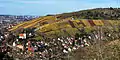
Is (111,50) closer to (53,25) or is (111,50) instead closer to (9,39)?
(9,39)

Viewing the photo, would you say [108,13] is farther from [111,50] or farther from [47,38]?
[111,50]

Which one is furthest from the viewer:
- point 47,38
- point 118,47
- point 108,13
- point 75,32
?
point 108,13

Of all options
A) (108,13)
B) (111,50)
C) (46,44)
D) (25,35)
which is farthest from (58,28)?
(111,50)

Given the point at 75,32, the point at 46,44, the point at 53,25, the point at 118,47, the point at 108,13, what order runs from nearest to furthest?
1. the point at 118,47
2. the point at 46,44
3. the point at 75,32
4. the point at 53,25
5. the point at 108,13

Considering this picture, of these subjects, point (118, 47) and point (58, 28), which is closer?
point (118, 47)

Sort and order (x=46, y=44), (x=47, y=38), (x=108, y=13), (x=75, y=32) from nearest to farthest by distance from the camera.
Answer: (x=46, y=44), (x=47, y=38), (x=75, y=32), (x=108, y=13)

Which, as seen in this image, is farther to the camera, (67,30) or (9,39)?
(67,30)

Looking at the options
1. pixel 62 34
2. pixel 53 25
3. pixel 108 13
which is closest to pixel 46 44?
pixel 62 34

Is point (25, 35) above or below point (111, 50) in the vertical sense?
below

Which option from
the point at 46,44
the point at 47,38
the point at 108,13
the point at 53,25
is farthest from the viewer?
the point at 108,13
